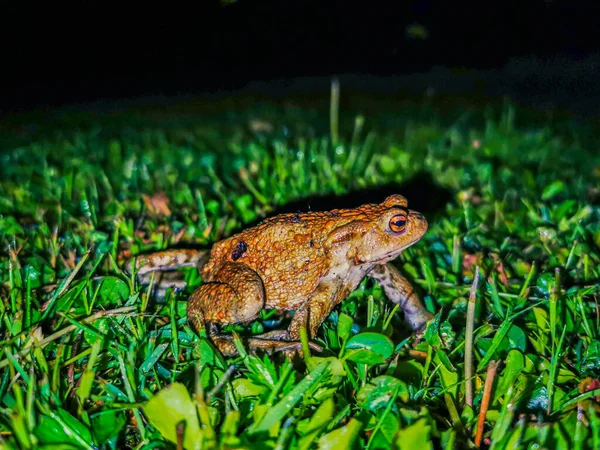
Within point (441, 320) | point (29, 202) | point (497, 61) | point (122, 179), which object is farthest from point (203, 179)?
point (497, 61)

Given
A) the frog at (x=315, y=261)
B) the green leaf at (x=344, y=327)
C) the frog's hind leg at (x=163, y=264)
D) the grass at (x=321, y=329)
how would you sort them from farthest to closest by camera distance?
1. the frog's hind leg at (x=163, y=264)
2. the frog at (x=315, y=261)
3. the green leaf at (x=344, y=327)
4. the grass at (x=321, y=329)

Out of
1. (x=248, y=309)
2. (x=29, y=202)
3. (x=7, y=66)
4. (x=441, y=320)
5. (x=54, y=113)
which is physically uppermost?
(x=7, y=66)

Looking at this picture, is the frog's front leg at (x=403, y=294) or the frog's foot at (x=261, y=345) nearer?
the frog's foot at (x=261, y=345)

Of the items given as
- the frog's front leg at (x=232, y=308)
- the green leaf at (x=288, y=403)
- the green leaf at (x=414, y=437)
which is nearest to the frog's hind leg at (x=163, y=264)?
the frog's front leg at (x=232, y=308)

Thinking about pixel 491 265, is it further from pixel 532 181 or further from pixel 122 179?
pixel 122 179

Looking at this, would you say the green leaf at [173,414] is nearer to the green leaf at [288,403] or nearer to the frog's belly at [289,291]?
the green leaf at [288,403]

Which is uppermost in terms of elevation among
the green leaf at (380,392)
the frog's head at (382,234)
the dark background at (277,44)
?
the dark background at (277,44)

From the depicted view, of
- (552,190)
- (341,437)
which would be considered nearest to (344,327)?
(341,437)
